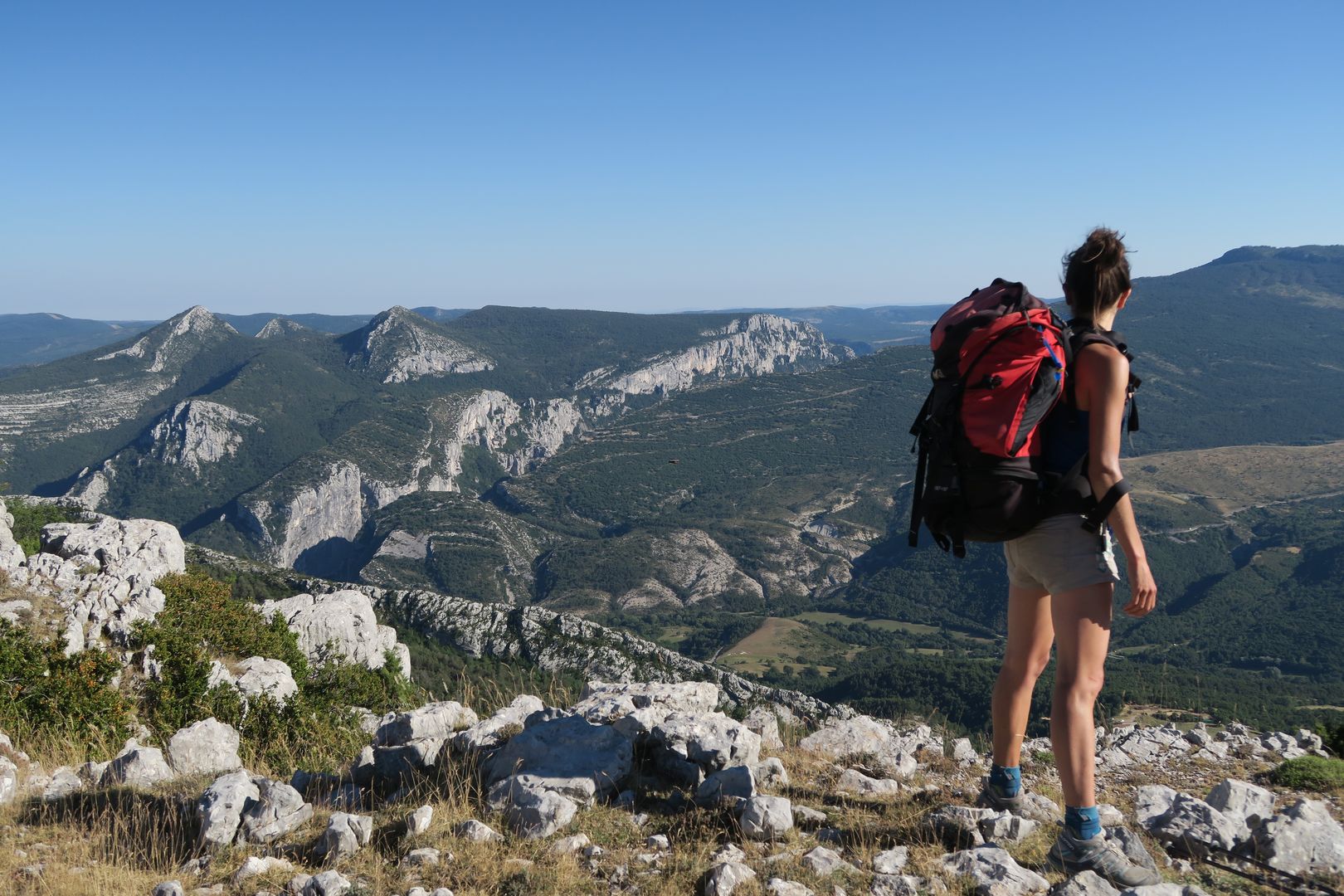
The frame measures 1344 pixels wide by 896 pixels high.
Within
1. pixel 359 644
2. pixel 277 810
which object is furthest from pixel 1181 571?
pixel 277 810

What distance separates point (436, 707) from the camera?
8.91 metres

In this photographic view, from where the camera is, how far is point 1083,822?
15.5 ft

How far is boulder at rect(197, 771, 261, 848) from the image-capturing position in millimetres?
5508

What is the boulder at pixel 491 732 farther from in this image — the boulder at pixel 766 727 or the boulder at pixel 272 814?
the boulder at pixel 766 727

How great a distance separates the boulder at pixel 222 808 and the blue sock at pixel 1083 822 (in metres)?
5.61

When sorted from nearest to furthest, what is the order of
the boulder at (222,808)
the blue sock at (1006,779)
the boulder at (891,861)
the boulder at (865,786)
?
the boulder at (891,861) < the boulder at (222,808) < the blue sock at (1006,779) < the boulder at (865,786)

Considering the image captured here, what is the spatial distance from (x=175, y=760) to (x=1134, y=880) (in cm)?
854

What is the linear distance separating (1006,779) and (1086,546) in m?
2.22

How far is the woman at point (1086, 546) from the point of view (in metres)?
4.43

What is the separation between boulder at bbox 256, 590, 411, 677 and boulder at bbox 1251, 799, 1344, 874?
19.1 metres

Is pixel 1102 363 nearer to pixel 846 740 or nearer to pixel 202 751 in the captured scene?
pixel 846 740

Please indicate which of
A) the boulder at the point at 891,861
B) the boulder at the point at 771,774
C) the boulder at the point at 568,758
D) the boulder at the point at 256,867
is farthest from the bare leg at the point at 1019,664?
the boulder at the point at 256,867

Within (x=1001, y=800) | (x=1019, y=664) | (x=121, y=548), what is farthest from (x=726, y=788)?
(x=121, y=548)

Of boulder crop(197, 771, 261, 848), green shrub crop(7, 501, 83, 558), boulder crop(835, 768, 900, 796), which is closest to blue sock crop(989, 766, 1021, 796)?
boulder crop(835, 768, 900, 796)
